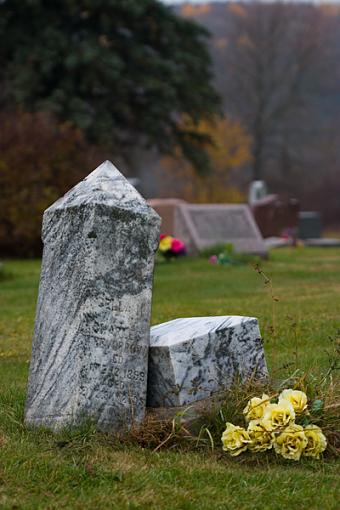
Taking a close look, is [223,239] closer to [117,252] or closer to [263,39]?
[117,252]

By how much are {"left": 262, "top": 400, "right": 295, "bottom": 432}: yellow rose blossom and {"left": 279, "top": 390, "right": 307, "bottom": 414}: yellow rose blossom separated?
3.5 inches

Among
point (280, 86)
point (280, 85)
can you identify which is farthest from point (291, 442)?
point (280, 86)

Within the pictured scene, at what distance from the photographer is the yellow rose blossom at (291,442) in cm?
386

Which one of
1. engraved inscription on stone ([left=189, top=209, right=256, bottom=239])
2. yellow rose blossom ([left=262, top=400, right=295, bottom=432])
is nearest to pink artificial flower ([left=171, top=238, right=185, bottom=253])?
engraved inscription on stone ([left=189, top=209, right=256, bottom=239])

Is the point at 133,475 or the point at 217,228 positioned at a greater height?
the point at 217,228

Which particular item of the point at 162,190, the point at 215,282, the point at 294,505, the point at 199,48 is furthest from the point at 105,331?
the point at 162,190

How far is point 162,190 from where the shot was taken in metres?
42.3

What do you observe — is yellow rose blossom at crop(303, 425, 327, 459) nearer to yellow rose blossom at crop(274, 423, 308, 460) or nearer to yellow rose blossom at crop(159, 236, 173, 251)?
yellow rose blossom at crop(274, 423, 308, 460)

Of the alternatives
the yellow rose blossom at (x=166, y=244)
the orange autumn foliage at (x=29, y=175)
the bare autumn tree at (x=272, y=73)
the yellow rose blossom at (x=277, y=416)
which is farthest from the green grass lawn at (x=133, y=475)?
the bare autumn tree at (x=272, y=73)

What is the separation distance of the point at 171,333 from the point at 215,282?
276 inches

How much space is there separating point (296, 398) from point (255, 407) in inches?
8.0

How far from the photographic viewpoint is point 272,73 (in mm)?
48438

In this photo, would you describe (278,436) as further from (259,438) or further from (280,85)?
(280,85)

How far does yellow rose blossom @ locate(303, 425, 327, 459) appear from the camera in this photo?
154 inches
